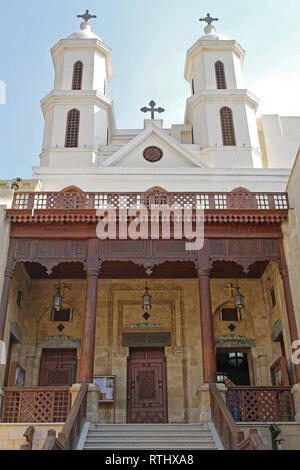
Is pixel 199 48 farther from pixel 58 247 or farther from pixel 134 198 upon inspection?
pixel 58 247

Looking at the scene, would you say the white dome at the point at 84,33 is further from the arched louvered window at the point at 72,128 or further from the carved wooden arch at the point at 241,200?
the carved wooden arch at the point at 241,200

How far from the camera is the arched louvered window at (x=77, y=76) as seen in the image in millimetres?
24000

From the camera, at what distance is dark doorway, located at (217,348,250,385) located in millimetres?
16656

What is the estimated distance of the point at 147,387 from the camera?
15656mm

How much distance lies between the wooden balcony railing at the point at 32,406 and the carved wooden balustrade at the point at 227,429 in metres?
3.25

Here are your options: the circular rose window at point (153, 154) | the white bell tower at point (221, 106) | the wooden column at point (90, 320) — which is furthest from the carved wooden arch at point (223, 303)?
the circular rose window at point (153, 154)

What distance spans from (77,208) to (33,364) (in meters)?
5.02

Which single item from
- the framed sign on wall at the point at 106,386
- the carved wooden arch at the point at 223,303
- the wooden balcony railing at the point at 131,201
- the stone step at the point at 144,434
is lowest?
the stone step at the point at 144,434

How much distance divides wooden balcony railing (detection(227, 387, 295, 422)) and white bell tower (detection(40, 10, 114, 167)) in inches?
477

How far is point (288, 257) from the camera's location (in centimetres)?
1394

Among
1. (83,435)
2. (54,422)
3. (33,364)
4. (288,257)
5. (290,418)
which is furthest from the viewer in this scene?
(33,364)

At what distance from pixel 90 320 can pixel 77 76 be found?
1453 cm
